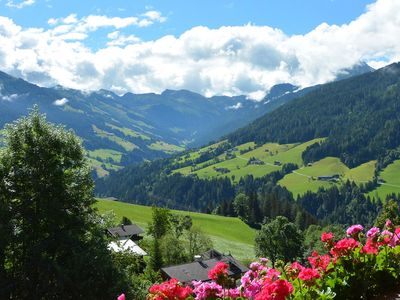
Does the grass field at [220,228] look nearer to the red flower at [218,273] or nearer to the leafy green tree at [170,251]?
the leafy green tree at [170,251]

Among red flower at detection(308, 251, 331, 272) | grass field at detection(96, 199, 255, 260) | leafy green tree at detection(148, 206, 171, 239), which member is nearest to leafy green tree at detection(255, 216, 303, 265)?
grass field at detection(96, 199, 255, 260)

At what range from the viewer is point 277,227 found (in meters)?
100

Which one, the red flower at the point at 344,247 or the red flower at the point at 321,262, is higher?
the red flower at the point at 344,247

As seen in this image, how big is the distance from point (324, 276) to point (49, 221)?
57.9ft

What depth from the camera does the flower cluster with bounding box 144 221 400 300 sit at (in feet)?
29.4

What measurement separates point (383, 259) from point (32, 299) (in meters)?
18.1

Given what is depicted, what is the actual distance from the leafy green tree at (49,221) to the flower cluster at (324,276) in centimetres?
1363

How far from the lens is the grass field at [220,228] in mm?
113875

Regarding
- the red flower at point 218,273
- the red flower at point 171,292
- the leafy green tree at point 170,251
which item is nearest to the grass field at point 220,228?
the leafy green tree at point 170,251

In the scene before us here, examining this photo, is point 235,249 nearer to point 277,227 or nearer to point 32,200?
point 277,227

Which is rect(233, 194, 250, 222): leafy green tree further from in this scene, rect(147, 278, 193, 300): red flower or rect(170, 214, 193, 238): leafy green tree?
rect(147, 278, 193, 300): red flower

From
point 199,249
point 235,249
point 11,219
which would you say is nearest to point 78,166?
point 11,219

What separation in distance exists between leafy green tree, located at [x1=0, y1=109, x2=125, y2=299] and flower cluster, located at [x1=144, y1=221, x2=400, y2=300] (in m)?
13.6

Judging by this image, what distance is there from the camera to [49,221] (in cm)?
2494
